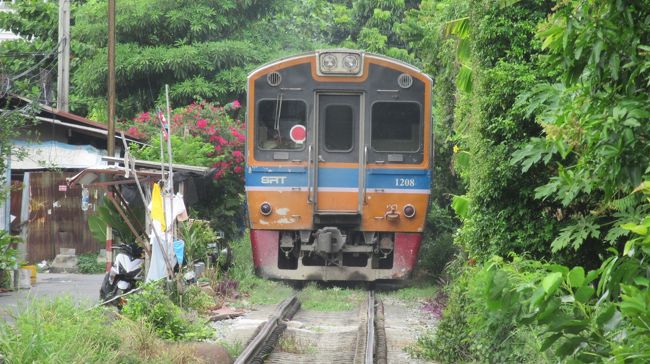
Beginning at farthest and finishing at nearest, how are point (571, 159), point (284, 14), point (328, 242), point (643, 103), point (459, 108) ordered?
point (284, 14), point (328, 242), point (459, 108), point (571, 159), point (643, 103)

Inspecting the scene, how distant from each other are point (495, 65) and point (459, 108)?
3146 mm

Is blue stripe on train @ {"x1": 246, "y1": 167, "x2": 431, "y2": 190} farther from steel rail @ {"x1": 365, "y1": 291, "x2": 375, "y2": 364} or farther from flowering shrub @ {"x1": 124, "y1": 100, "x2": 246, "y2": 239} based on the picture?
flowering shrub @ {"x1": 124, "y1": 100, "x2": 246, "y2": 239}

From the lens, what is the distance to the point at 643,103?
4.47m

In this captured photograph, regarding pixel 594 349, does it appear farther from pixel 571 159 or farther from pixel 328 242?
pixel 328 242

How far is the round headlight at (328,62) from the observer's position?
13648mm

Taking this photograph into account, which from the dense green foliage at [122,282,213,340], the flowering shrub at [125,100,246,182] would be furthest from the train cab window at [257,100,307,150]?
the dense green foliage at [122,282,213,340]

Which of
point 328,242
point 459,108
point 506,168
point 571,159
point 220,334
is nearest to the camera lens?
point 571,159

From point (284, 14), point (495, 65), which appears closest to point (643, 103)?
point (495, 65)

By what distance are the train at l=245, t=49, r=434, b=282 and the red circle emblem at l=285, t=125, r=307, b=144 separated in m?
0.01

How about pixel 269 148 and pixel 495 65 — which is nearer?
pixel 495 65

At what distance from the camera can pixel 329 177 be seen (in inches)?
536

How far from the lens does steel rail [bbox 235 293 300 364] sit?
869 centimetres

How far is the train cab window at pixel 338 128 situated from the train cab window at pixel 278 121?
0.37m

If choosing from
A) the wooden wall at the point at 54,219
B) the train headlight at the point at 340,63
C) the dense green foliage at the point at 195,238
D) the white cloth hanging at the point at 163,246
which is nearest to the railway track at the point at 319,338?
the white cloth hanging at the point at 163,246
